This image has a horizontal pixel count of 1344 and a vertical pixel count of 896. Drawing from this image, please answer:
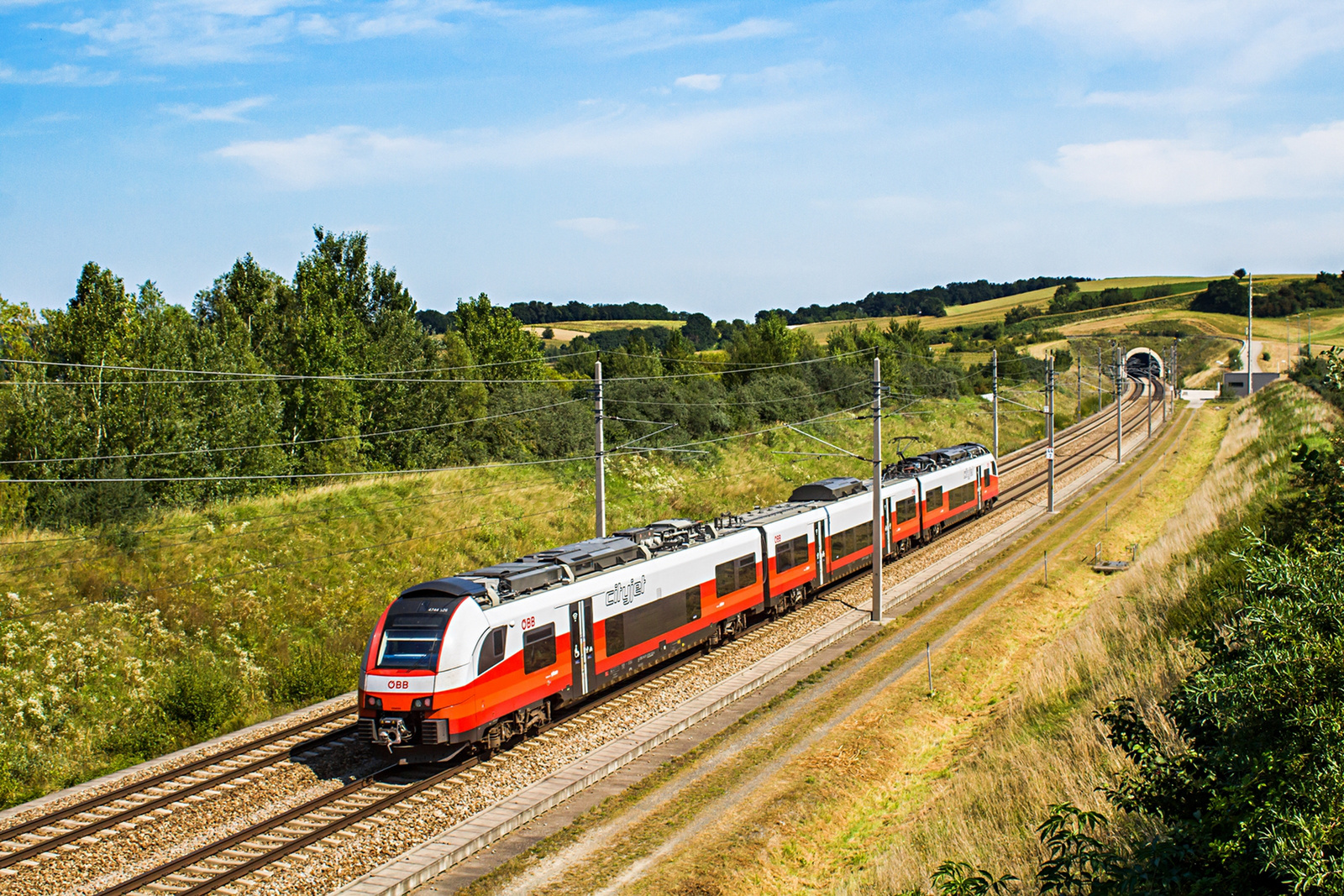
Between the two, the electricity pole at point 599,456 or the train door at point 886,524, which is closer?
the electricity pole at point 599,456

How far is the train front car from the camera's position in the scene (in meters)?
15.9

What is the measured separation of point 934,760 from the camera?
18469 millimetres

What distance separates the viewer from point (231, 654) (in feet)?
75.2

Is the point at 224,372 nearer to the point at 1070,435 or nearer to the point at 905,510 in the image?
the point at 905,510

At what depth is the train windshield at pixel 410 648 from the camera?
16000 mm

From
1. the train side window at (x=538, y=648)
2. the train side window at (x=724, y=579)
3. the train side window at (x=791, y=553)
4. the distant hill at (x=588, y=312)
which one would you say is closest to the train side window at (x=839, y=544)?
the train side window at (x=791, y=553)

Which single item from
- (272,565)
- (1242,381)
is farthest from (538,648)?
(1242,381)

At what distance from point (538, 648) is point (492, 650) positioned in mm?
1322

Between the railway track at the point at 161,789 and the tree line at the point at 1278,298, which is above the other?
the tree line at the point at 1278,298

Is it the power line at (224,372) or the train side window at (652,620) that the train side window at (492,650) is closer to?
the train side window at (652,620)

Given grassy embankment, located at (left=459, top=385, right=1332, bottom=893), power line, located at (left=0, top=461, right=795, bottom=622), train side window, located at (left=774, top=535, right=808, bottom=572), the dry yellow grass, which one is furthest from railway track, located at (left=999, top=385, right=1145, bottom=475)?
power line, located at (left=0, top=461, right=795, bottom=622)

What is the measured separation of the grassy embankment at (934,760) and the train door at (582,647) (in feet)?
9.48

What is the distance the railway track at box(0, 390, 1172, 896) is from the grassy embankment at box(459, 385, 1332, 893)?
315 centimetres

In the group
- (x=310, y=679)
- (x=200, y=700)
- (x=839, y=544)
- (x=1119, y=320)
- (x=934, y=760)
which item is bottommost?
(x=934, y=760)
